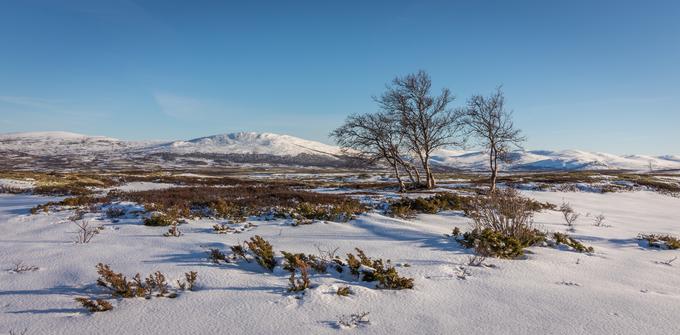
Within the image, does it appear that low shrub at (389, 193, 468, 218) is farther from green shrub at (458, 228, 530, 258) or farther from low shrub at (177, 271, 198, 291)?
low shrub at (177, 271, 198, 291)

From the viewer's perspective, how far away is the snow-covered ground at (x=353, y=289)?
4277 millimetres

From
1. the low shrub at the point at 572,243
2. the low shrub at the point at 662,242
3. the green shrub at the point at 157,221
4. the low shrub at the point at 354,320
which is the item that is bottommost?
the low shrub at the point at 354,320

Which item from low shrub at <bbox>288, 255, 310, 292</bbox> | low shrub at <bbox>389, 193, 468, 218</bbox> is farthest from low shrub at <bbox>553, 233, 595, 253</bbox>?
low shrub at <bbox>288, 255, 310, 292</bbox>

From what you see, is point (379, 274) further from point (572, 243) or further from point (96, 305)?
point (572, 243)

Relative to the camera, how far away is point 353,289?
17.4ft

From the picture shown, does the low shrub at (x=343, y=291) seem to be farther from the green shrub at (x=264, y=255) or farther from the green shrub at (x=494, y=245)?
the green shrub at (x=494, y=245)

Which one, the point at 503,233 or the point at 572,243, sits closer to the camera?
the point at 572,243

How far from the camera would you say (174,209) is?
12023mm

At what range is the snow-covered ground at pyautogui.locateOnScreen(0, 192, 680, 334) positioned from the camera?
428cm

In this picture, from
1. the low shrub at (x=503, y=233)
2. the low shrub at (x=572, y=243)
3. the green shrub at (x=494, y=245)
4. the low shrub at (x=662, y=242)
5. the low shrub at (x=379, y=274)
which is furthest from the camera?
the low shrub at (x=662, y=242)

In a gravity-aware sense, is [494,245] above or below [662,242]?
above

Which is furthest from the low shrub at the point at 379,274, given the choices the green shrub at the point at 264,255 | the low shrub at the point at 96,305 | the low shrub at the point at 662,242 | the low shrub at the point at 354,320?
the low shrub at the point at 662,242

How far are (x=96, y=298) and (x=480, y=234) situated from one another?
6546 mm

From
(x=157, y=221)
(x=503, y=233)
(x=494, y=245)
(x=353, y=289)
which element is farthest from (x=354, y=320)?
(x=157, y=221)
